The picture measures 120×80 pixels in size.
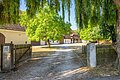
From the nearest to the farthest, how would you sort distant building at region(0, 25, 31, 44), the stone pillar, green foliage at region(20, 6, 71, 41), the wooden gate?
1. the stone pillar
2. the wooden gate
3. green foliage at region(20, 6, 71, 41)
4. distant building at region(0, 25, 31, 44)

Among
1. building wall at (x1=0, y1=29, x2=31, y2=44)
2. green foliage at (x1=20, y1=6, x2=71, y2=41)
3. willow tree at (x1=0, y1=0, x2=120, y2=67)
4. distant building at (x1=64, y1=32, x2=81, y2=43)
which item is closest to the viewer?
willow tree at (x1=0, y1=0, x2=120, y2=67)

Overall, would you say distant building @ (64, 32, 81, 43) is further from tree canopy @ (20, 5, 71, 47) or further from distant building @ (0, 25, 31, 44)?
tree canopy @ (20, 5, 71, 47)

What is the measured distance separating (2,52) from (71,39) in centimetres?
8336

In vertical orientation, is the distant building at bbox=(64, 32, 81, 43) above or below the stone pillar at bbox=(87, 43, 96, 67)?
above

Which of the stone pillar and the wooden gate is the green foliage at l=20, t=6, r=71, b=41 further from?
the stone pillar

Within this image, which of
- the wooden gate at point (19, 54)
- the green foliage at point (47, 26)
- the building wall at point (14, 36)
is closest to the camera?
the wooden gate at point (19, 54)

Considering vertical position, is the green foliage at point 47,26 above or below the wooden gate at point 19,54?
above

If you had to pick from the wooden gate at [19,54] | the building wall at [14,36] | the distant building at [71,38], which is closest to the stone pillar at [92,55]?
the wooden gate at [19,54]

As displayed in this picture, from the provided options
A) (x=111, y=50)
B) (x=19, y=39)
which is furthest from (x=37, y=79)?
(x=19, y=39)

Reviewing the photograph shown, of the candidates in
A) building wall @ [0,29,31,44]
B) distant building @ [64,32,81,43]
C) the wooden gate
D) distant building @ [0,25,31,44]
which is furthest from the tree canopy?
distant building @ [64,32,81,43]

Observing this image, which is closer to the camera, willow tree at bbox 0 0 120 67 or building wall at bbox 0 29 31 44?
willow tree at bbox 0 0 120 67

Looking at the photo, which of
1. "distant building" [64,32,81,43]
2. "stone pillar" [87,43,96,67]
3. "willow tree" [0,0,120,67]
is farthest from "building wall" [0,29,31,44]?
"distant building" [64,32,81,43]

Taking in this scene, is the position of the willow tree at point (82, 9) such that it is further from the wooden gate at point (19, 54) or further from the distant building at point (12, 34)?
the distant building at point (12, 34)

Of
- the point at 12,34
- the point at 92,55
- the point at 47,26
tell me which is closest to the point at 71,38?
the point at 12,34
